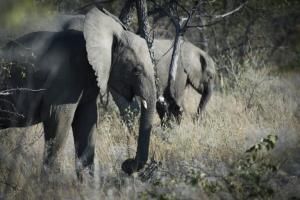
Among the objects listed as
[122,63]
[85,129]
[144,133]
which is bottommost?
[85,129]

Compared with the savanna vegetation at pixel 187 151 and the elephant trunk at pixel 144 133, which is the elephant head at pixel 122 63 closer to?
the elephant trunk at pixel 144 133

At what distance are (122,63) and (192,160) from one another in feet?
4.69

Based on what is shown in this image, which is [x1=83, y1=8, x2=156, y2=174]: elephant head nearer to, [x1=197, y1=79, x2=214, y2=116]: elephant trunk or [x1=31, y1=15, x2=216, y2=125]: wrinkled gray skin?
[x1=31, y1=15, x2=216, y2=125]: wrinkled gray skin

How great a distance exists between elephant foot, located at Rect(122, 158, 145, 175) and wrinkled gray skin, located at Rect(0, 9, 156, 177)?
0.05 meters

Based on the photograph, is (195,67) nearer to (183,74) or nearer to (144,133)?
(183,74)

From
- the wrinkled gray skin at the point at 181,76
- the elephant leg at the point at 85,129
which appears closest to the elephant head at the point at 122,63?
the elephant leg at the point at 85,129

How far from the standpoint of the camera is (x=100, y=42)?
8680mm

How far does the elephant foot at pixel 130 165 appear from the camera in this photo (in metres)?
8.28

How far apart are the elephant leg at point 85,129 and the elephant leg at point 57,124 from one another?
1.58 feet

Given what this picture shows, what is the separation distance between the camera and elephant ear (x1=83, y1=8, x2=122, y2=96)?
8562 millimetres

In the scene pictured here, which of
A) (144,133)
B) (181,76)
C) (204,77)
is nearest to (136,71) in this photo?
(144,133)

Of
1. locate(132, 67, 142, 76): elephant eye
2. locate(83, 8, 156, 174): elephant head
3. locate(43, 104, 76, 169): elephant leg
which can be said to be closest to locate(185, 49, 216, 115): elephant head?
locate(83, 8, 156, 174): elephant head

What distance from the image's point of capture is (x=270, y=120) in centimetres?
1098

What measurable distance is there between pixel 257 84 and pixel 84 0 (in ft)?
16.0
